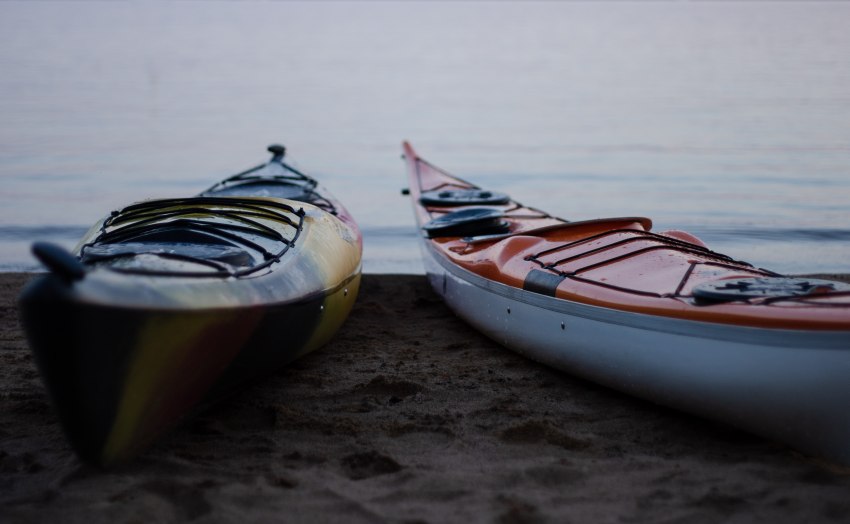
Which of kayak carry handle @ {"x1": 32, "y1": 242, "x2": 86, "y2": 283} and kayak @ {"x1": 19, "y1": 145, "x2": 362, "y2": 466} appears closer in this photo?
kayak carry handle @ {"x1": 32, "y1": 242, "x2": 86, "y2": 283}

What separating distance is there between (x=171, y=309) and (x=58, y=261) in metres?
0.45

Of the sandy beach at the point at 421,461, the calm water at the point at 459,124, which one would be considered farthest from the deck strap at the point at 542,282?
the calm water at the point at 459,124

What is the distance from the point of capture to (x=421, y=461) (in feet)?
10.4

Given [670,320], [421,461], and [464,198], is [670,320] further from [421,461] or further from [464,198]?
[464,198]

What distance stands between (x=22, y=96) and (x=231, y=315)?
49.7 feet

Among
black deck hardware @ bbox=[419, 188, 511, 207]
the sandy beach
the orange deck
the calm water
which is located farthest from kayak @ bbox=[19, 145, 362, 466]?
the calm water

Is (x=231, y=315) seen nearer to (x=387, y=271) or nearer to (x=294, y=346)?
(x=294, y=346)

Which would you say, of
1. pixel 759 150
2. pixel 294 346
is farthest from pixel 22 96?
pixel 294 346

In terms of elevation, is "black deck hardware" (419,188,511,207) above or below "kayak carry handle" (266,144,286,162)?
below

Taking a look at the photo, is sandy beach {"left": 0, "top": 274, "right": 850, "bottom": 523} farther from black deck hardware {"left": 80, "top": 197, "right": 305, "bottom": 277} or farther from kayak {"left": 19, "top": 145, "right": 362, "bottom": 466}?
black deck hardware {"left": 80, "top": 197, "right": 305, "bottom": 277}

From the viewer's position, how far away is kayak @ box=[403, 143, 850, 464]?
9.91ft

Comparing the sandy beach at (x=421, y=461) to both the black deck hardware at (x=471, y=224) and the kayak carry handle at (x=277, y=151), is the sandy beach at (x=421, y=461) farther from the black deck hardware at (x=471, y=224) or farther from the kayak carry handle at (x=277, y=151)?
the kayak carry handle at (x=277, y=151)

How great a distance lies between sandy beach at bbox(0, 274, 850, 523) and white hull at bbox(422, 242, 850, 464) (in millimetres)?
103

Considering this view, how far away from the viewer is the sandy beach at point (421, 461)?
2779 mm
